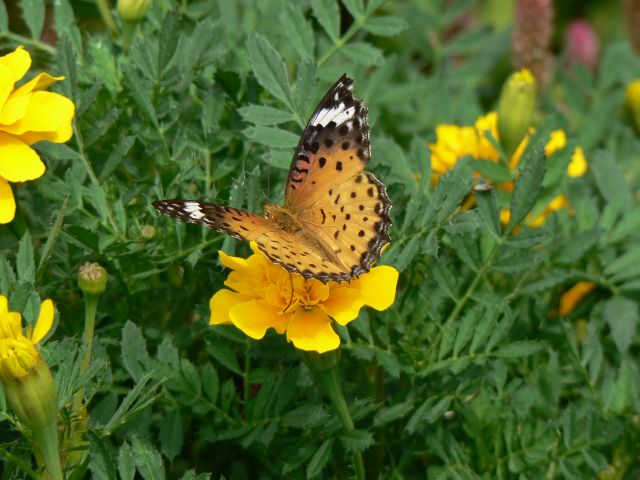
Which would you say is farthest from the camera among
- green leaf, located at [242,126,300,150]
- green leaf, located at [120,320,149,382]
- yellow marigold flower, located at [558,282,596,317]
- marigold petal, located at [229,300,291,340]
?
yellow marigold flower, located at [558,282,596,317]

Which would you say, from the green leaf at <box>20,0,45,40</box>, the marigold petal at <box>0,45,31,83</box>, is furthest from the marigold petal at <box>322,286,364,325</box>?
the green leaf at <box>20,0,45,40</box>

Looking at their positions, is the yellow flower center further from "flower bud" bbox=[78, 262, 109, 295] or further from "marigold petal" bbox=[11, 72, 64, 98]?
"marigold petal" bbox=[11, 72, 64, 98]

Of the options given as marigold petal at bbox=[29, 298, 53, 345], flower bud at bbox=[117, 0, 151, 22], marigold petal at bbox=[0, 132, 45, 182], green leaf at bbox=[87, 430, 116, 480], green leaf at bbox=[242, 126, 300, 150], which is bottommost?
green leaf at bbox=[87, 430, 116, 480]

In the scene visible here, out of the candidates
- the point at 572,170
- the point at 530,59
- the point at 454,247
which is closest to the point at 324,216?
the point at 454,247

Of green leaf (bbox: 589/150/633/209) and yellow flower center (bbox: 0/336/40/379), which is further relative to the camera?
green leaf (bbox: 589/150/633/209)

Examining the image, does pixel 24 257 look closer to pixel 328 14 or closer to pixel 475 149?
pixel 328 14

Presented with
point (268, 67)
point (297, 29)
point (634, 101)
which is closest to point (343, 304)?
point (268, 67)
